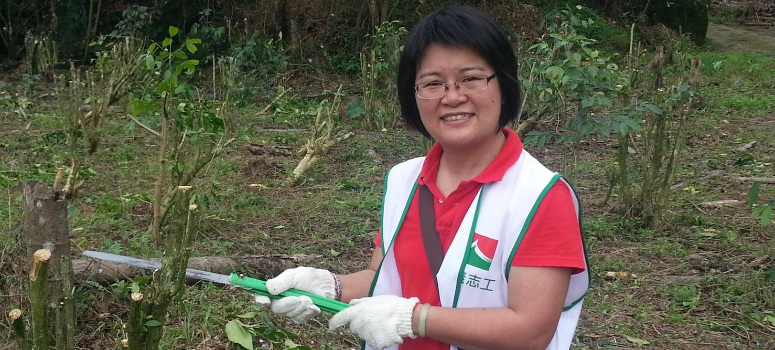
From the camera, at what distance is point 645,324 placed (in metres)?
3.39

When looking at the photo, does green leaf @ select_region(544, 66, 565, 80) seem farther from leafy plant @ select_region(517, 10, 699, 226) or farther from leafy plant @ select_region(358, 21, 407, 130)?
leafy plant @ select_region(358, 21, 407, 130)

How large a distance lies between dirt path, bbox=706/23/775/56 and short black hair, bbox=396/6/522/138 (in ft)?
Answer: 35.7

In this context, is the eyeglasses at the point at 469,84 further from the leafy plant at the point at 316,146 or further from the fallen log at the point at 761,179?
the fallen log at the point at 761,179

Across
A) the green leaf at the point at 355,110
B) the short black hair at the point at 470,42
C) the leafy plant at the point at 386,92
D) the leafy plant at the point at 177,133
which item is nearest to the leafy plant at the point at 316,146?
the green leaf at the point at 355,110

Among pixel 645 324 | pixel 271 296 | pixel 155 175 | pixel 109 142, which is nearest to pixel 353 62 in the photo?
pixel 109 142

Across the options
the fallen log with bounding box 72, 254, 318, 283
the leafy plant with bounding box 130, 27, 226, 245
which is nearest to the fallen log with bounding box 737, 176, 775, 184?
the fallen log with bounding box 72, 254, 318, 283

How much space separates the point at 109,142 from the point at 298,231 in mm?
2704

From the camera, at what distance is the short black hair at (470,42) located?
5.24 ft

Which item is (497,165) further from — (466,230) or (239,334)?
(239,334)

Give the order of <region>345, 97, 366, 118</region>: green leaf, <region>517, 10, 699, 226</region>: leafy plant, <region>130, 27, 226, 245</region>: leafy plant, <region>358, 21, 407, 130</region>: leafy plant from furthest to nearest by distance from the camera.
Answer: <region>358, 21, 407, 130</region>: leafy plant, <region>345, 97, 366, 118</region>: green leaf, <region>517, 10, 699, 226</region>: leafy plant, <region>130, 27, 226, 245</region>: leafy plant

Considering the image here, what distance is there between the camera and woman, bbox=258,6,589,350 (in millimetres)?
1459

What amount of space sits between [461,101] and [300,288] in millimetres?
572

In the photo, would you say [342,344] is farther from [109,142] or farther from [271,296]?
[109,142]

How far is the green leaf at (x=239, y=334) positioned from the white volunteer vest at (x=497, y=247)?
141 cm
